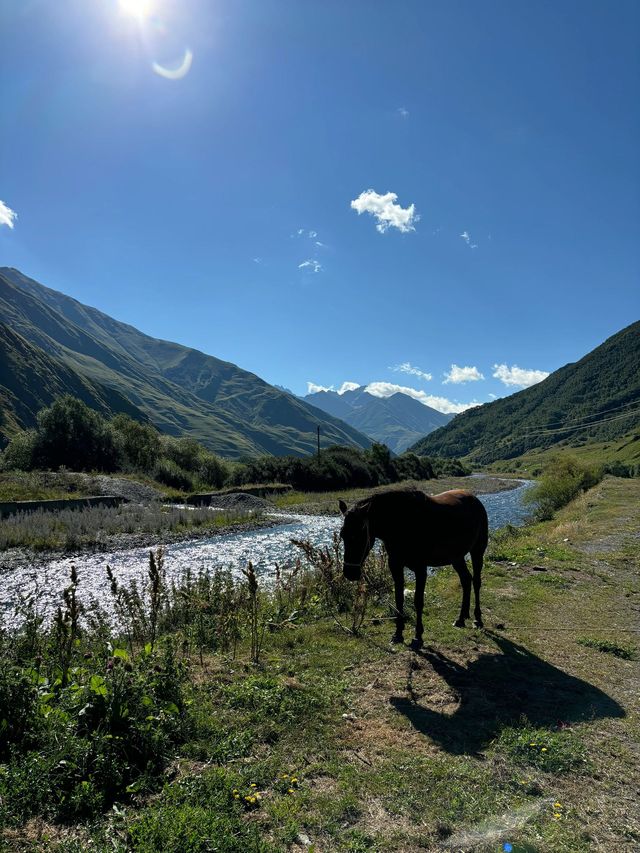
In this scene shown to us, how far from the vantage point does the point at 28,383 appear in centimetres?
15400

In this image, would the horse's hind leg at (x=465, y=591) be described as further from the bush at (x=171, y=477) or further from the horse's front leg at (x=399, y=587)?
the bush at (x=171, y=477)

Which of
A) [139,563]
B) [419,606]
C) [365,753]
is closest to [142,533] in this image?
[139,563]

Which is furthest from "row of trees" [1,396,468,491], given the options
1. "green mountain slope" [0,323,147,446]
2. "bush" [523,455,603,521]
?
"green mountain slope" [0,323,147,446]

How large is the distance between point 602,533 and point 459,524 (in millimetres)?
16063

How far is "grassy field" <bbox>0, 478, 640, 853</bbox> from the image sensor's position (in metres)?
3.46

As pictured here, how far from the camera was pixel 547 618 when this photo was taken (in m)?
9.44

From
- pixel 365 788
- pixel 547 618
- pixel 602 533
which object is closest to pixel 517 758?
pixel 365 788

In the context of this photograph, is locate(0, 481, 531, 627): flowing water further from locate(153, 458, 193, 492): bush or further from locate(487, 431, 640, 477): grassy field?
locate(487, 431, 640, 477): grassy field

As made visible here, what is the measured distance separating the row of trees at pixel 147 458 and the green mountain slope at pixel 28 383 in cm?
7591

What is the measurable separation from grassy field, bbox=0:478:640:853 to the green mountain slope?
132 m

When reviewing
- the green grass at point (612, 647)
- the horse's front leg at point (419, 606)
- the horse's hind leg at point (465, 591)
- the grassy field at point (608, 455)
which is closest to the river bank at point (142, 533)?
the horse's hind leg at point (465, 591)

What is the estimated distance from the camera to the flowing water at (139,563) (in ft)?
46.6

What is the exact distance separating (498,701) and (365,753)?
2.28m

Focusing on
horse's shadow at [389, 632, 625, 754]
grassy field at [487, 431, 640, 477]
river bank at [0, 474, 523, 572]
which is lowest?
river bank at [0, 474, 523, 572]
